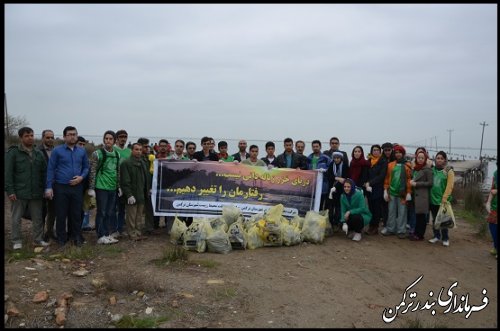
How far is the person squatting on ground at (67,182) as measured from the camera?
6047 mm

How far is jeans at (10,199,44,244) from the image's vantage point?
6043 millimetres

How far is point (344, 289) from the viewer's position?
489 cm

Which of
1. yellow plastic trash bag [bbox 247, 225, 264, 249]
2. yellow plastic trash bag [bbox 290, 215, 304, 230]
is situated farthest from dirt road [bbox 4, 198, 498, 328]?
yellow plastic trash bag [bbox 290, 215, 304, 230]

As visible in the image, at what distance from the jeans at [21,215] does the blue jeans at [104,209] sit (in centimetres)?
87

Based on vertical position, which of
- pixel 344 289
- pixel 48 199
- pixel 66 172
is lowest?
pixel 344 289

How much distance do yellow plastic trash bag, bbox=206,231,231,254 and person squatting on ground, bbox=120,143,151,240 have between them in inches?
58.5

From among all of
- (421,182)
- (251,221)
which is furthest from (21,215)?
(421,182)

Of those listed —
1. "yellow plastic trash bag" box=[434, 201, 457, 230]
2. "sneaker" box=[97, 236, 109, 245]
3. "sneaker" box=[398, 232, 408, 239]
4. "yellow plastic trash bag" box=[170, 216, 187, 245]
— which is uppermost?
"yellow plastic trash bag" box=[434, 201, 457, 230]

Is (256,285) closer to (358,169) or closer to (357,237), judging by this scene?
(357,237)

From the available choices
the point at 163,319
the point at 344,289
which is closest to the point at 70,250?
the point at 163,319

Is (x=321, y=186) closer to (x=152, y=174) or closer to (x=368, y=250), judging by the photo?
(x=368, y=250)

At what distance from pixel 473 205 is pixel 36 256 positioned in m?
11.6

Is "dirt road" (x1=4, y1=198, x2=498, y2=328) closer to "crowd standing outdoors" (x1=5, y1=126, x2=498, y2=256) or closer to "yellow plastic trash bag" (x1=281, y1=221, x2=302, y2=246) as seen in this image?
"yellow plastic trash bag" (x1=281, y1=221, x2=302, y2=246)

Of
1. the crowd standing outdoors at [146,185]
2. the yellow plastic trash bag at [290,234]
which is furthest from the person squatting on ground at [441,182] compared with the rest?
the yellow plastic trash bag at [290,234]
